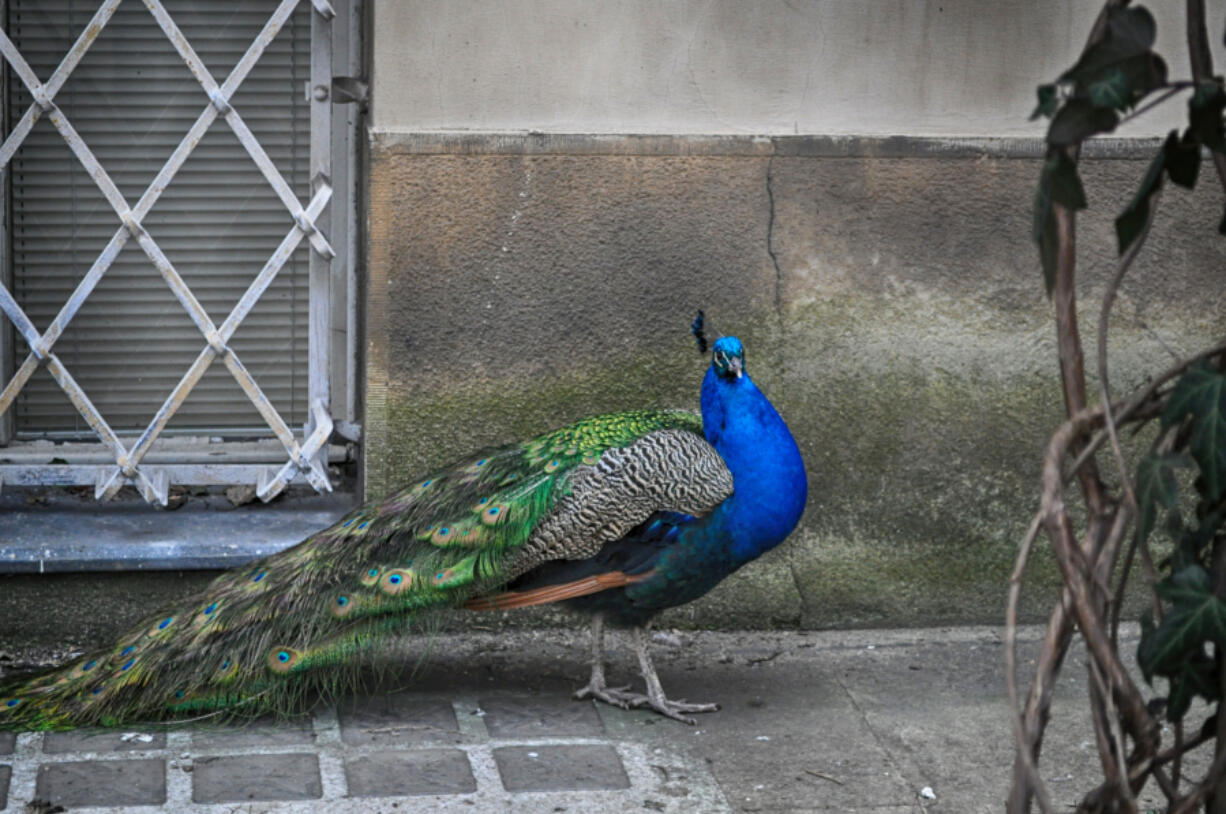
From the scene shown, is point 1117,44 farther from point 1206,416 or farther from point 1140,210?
point 1206,416

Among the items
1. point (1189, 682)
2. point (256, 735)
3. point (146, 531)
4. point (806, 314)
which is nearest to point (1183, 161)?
point (1189, 682)

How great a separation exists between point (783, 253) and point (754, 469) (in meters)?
1.00

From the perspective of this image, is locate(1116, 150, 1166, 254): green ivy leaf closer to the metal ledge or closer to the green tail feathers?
the green tail feathers

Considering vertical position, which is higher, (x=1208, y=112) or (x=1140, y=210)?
(x=1208, y=112)

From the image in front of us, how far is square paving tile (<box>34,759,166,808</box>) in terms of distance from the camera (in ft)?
11.7

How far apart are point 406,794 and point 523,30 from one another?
7.70ft

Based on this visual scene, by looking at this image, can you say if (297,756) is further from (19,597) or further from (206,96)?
(206,96)

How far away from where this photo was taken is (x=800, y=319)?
4.73 meters

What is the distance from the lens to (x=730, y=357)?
4.00 metres

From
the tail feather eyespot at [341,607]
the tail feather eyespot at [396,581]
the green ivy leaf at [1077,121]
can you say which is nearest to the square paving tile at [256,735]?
the tail feather eyespot at [341,607]

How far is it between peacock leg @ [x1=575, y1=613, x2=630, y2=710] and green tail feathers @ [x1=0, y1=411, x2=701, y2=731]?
1.27 ft

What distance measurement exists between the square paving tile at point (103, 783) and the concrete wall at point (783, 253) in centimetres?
125

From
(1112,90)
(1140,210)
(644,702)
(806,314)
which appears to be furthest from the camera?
(806,314)

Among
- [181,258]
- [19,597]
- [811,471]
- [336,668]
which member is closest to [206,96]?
[181,258]
